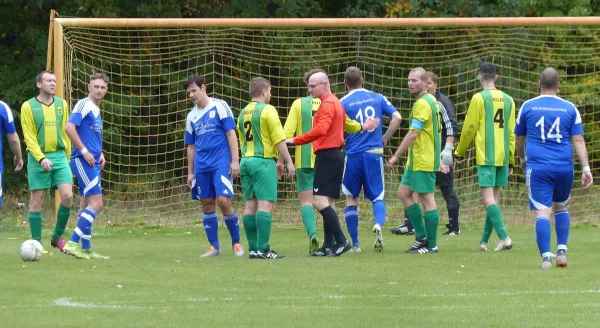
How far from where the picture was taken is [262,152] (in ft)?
38.1

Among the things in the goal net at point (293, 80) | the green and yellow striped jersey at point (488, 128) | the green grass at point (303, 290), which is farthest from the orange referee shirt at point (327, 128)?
the goal net at point (293, 80)

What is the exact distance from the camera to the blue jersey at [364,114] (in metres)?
12.3

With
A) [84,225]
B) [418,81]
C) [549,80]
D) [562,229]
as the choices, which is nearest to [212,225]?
[84,225]

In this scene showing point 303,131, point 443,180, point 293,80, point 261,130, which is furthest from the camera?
point 293,80

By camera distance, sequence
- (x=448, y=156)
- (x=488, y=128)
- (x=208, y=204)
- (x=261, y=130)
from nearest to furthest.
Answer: (x=261, y=130) → (x=208, y=204) → (x=488, y=128) → (x=448, y=156)

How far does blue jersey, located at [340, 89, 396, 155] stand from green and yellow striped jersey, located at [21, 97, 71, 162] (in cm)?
300

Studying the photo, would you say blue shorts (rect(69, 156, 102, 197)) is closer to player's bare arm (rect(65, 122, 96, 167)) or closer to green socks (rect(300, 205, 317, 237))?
player's bare arm (rect(65, 122, 96, 167))

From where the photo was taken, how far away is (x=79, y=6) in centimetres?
2450

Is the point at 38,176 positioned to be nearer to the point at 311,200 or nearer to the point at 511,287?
the point at 311,200

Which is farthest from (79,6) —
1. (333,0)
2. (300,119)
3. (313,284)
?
(313,284)

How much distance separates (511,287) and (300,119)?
4761 millimetres

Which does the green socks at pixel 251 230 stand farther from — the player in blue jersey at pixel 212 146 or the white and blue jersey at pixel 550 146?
the white and blue jersey at pixel 550 146

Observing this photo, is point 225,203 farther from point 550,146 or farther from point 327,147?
point 550,146

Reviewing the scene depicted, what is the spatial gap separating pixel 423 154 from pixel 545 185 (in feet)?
6.46
